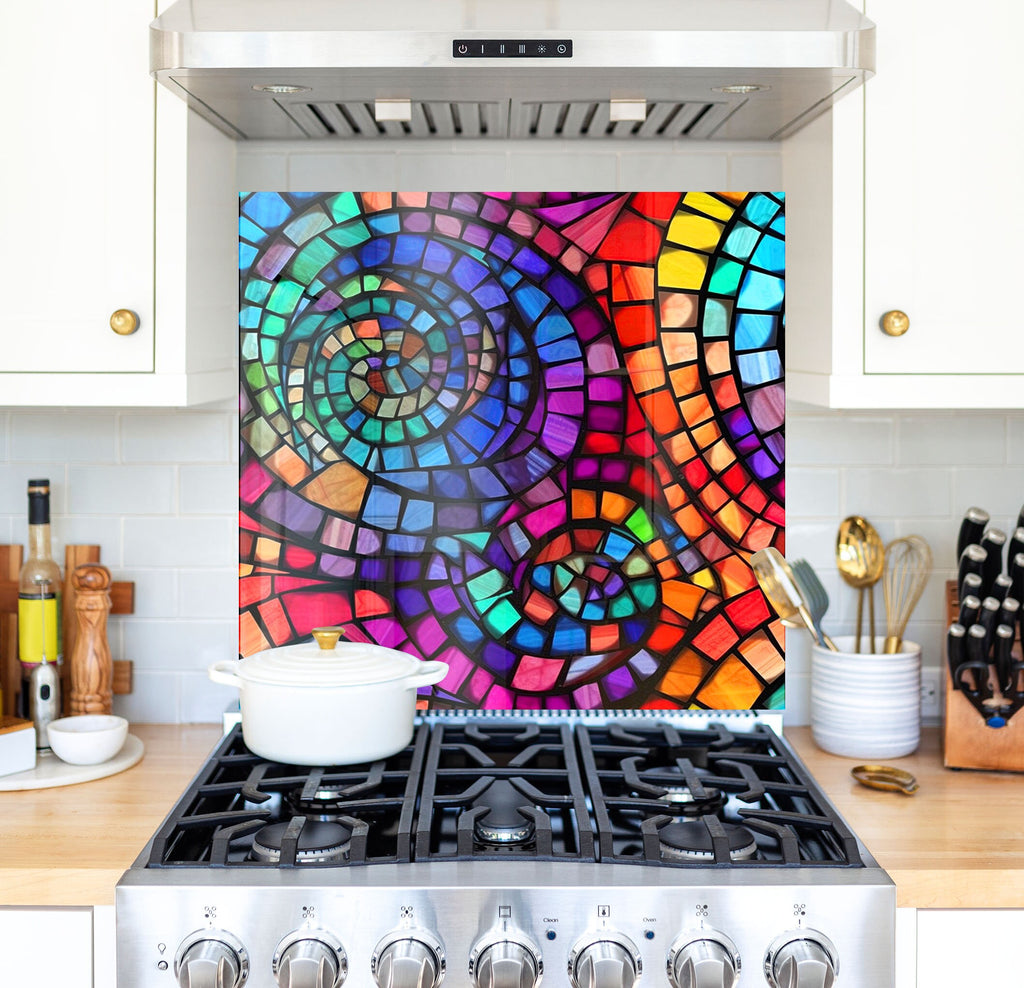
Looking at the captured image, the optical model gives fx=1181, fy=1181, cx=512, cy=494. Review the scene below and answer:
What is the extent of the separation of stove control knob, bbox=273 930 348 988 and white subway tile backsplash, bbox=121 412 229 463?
97cm

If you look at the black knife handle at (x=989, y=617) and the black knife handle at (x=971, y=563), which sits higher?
the black knife handle at (x=971, y=563)

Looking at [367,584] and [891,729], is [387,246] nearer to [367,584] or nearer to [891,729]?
[367,584]

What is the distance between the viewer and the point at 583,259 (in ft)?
6.88

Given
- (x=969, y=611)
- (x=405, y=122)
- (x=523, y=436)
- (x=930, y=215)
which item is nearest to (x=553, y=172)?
(x=405, y=122)

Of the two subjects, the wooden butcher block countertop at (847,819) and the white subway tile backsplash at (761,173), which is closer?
the wooden butcher block countertop at (847,819)

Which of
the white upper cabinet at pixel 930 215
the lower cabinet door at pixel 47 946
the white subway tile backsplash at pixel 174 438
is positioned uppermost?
the white upper cabinet at pixel 930 215

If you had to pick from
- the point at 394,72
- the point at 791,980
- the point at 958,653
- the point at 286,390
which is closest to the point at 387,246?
the point at 286,390

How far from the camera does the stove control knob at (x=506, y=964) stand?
1.44 m

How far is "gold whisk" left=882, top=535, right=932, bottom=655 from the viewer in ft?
6.88

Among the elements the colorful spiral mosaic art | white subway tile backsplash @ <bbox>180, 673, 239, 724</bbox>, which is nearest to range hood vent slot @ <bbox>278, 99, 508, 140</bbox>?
the colorful spiral mosaic art

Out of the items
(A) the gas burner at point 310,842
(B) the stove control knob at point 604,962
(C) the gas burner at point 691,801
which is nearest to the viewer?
(B) the stove control knob at point 604,962

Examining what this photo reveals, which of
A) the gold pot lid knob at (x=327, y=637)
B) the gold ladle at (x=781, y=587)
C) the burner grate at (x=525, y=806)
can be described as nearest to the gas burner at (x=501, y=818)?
the burner grate at (x=525, y=806)

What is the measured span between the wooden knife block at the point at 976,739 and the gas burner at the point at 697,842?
474mm

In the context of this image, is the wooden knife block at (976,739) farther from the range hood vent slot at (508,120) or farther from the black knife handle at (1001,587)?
the range hood vent slot at (508,120)
